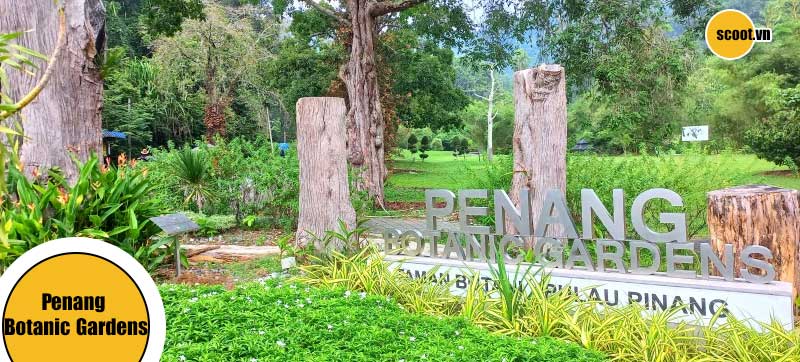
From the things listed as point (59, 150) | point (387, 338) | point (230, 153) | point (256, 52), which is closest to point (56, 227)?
point (59, 150)

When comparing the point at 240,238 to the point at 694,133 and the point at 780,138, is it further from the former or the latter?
the point at 780,138

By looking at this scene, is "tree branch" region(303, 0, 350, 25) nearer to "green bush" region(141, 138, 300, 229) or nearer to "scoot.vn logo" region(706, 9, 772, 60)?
"green bush" region(141, 138, 300, 229)

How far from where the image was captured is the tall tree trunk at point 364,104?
1134 cm

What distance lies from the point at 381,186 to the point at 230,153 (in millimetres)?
3292

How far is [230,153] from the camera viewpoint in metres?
9.41

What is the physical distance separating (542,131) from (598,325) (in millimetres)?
1870

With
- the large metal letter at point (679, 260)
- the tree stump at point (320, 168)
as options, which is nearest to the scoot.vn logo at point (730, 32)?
→ the large metal letter at point (679, 260)

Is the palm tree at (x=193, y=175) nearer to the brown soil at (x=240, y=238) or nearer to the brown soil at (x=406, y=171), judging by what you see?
the brown soil at (x=240, y=238)

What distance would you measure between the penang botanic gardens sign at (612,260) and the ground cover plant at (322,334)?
1.04 meters

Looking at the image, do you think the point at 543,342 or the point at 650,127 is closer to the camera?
the point at 543,342

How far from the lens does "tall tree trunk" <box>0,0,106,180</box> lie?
5.37m

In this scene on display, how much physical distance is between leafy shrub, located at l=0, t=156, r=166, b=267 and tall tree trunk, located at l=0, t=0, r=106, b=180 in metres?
0.29

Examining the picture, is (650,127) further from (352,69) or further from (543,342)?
(543,342)

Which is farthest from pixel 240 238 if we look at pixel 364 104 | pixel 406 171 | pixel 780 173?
pixel 406 171
